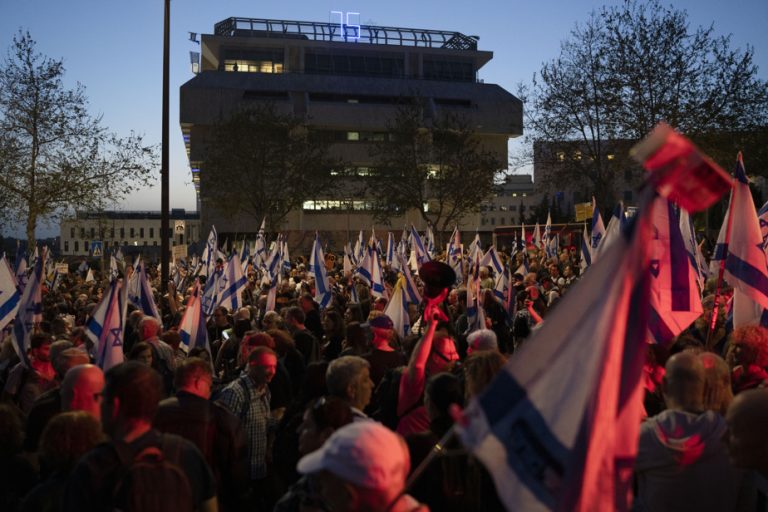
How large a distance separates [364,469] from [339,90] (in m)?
→ 73.3

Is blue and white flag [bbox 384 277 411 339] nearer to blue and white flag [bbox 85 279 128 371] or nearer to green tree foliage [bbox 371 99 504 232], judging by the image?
blue and white flag [bbox 85 279 128 371]

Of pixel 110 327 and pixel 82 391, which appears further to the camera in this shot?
pixel 110 327

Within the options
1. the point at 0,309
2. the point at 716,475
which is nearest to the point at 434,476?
the point at 716,475

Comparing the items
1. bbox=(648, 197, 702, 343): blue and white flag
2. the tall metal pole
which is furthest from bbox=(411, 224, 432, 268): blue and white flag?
bbox=(648, 197, 702, 343): blue and white flag

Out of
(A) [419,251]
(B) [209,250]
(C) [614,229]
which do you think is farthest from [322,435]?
(B) [209,250]

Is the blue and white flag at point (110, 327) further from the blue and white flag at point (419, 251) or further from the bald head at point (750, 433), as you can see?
the blue and white flag at point (419, 251)

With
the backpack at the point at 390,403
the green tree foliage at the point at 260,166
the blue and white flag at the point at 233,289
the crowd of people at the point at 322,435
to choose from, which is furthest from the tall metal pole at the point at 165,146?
the green tree foliage at the point at 260,166

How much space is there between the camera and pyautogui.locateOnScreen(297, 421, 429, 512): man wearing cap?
2.75 meters

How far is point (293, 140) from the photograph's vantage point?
54844 mm

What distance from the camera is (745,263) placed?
26.4 feet

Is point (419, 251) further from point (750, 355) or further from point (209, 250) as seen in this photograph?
point (750, 355)

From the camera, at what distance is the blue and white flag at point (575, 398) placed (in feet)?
8.59

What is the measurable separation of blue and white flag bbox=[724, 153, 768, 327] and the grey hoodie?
4462 millimetres

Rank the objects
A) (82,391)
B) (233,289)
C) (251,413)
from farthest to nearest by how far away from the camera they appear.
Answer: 1. (233,289)
2. (251,413)
3. (82,391)
